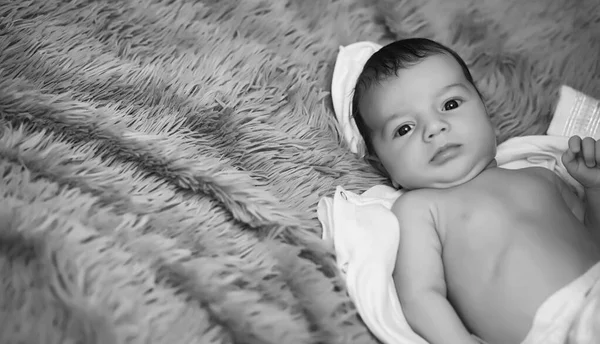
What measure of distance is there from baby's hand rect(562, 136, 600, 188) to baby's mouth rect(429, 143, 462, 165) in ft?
0.72

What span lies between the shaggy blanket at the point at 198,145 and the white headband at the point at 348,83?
0.03 meters

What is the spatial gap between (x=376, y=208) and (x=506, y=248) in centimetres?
23

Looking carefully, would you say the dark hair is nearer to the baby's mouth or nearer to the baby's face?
the baby's face

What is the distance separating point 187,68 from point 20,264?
0.55m

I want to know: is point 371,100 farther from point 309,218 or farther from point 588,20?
point 588,20

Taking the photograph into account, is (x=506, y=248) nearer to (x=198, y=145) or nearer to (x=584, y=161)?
(x=584, y=161)

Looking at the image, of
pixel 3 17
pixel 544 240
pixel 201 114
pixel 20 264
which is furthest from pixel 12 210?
pixel 544 240

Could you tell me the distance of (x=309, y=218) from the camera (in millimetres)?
1035

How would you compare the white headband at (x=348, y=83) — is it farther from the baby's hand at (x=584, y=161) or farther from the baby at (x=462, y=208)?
the baby's hand at (x=584, y=161)

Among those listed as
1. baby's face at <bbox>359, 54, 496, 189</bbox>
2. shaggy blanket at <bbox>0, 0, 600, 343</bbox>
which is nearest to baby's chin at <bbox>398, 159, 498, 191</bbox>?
baby's face at <bbox>359, 54, 496, 189</bbox>

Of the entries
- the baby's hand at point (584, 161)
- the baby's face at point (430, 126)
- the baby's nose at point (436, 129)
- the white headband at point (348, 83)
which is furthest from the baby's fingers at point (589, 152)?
the white headband at point (348, 83)

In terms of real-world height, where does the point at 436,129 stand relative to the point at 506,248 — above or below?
above

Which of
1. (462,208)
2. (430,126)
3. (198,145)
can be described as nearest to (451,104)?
(430,126)

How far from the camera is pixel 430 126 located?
1.07 metres
